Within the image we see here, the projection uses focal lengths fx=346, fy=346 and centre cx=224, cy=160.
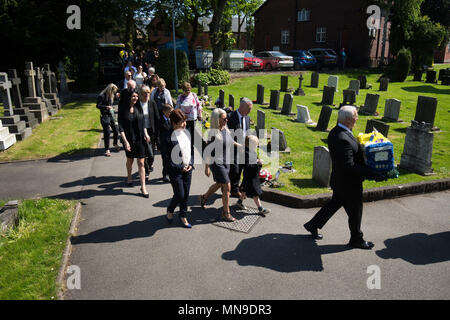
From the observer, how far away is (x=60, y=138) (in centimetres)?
1139

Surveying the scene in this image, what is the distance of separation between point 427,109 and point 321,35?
28.9 metres

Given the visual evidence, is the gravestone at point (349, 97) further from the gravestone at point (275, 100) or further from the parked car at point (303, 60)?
the parked car at point (303, 60)

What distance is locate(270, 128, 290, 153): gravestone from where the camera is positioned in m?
9.51

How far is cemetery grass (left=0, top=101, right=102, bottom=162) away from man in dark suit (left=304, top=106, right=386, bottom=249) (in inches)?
300

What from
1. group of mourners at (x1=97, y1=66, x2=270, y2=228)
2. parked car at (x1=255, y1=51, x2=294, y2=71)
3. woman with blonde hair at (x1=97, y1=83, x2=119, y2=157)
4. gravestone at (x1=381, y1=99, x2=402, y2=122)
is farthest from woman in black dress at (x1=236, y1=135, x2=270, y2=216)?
parked car at (x1=255, y1=51, x2=294, y2=71)

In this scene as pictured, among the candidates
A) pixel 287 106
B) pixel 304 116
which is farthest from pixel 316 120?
pixel 287 106

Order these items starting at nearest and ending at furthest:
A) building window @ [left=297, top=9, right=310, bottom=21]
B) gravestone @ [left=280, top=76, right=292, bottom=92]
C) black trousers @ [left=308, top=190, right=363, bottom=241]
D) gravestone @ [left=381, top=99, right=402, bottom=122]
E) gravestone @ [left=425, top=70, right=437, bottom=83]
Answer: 1. black trousers @ [left=308, top=190, right=363, bottom=241]
2. gravestone @ [left=381, top=99, right=402, bottom=122]
3. gravestone @ [left=280, top=76, right=292, bottom=92]
4. gravestone @ [left=425, top=70, right=437, bottom=83]
5. building window @ [left=297, top=9, right=310, bottom=21]

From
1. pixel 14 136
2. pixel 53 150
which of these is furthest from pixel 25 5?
pixel 53 150

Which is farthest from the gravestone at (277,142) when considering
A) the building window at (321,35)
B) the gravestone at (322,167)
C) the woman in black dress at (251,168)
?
the building window at (321,35)

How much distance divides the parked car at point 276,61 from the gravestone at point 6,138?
74.0 feet

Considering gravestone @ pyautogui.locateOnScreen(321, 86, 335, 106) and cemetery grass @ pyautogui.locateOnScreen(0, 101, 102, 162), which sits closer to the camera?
cemetery grass @ pyautogui.locateOnScreen(0, 101, 102, 162)

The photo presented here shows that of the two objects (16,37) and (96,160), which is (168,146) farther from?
(16,37)

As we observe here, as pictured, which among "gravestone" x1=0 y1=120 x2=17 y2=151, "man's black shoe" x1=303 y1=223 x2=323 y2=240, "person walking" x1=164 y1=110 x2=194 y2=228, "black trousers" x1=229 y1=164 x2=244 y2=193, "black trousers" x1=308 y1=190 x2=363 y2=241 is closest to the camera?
"black trousers" x1=308 y1=190 x2=363 y2=241

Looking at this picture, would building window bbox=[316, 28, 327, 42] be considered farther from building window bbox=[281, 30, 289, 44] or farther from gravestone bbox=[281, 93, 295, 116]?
gravestone bbox=[281, 93, 295, 116]
